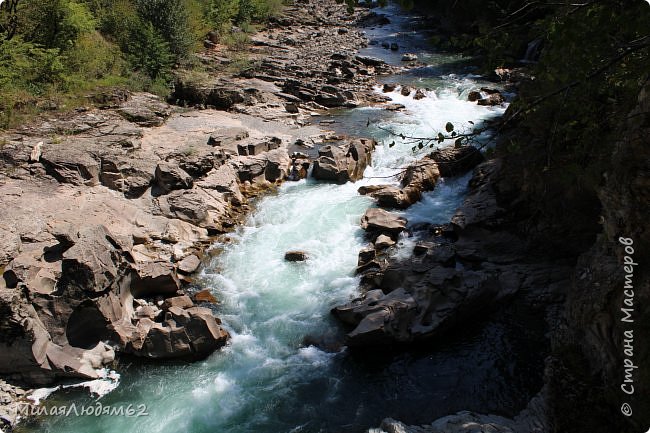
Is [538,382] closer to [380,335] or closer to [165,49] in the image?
[380,335]

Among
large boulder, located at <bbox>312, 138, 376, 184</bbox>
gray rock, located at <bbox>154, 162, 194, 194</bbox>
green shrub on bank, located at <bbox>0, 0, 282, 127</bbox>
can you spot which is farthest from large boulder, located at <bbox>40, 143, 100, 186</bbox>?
large boulder, located at <bbox>312, 138, 376, 184</bbox>

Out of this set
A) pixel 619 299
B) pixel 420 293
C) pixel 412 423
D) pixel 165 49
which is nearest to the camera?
pixel 619 299

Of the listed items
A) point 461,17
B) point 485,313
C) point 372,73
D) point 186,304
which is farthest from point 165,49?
point 461,17

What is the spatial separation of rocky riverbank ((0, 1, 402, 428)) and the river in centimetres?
59

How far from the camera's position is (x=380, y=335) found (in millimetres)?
8336

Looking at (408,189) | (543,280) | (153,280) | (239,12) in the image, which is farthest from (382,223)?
(239,12)

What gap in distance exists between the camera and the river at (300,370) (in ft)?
24.0

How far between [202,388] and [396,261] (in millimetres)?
5103

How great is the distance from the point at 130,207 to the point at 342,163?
662 cm

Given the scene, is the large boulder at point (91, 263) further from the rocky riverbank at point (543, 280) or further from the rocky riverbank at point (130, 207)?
the rocky riverbank at point (543, 280)

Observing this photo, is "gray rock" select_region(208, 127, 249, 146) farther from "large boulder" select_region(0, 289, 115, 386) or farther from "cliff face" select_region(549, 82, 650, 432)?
"cliff face" select_region(549, 82, 650, 432)

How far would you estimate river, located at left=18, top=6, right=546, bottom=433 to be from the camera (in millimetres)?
7312

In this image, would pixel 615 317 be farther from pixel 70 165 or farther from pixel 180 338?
pixel 70 165

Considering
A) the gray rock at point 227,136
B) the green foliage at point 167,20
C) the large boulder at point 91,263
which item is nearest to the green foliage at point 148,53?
the green foliage at point 167,20
